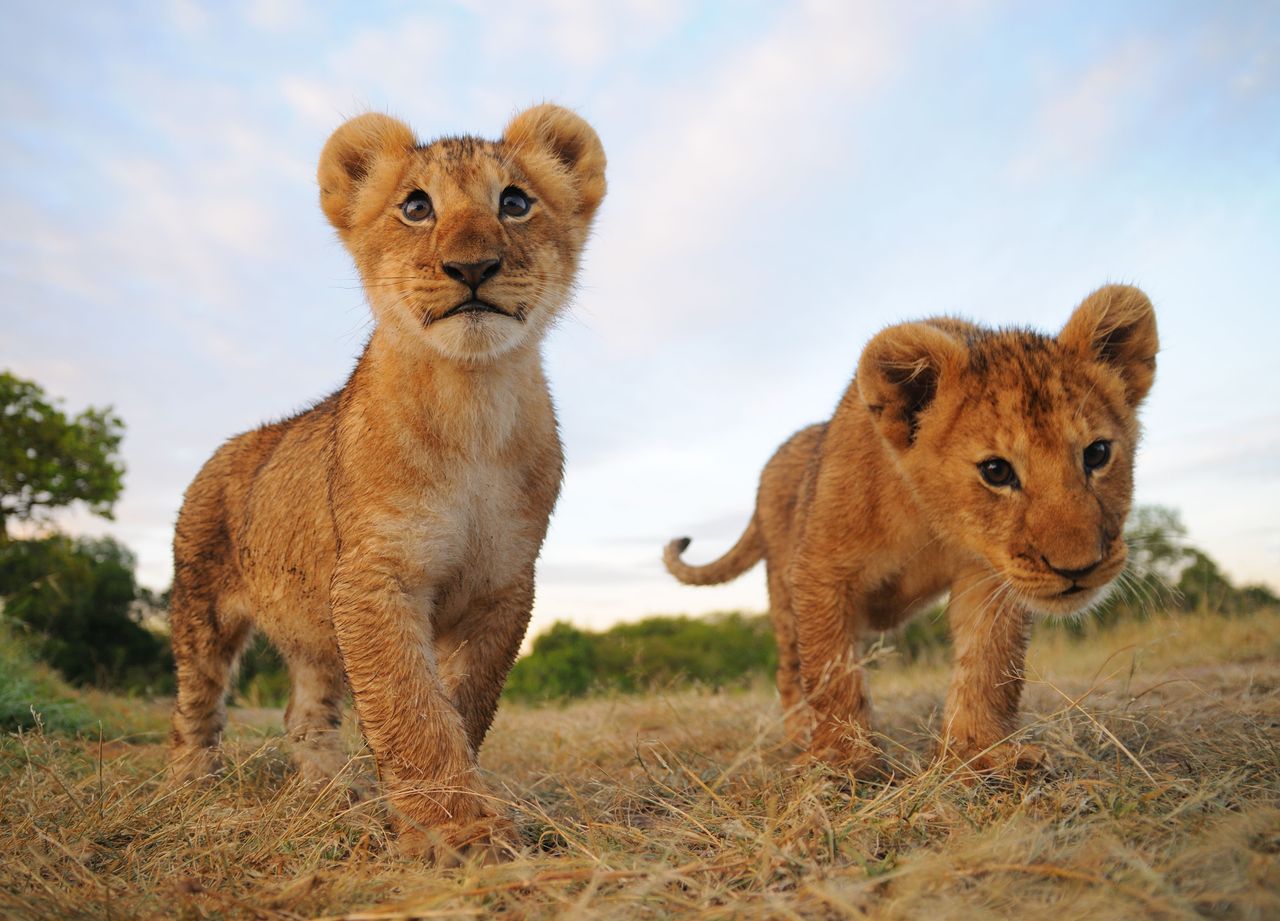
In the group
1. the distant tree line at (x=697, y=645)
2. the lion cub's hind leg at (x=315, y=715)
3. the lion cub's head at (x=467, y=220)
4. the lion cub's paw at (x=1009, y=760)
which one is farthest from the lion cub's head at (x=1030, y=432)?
the distant tree line at (x=697, y=645)

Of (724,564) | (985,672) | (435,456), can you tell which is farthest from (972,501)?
(724,564)

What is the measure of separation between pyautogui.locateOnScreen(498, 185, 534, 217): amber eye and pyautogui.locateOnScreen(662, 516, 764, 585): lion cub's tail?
369cm

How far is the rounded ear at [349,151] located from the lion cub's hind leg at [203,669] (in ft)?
8.01

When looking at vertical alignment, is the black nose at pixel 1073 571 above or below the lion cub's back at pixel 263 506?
below

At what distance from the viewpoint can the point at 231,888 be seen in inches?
125

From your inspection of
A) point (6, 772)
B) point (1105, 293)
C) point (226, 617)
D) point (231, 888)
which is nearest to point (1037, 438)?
point (1105, 293)

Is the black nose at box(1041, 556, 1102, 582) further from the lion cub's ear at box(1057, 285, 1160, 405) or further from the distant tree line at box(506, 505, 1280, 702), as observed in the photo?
the distant tree line at box(506, 505, 1280, 702)

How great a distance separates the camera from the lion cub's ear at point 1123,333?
454 cm

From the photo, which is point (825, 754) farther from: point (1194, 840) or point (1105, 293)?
point (1105, 293)

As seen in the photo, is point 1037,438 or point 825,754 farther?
point 825,754

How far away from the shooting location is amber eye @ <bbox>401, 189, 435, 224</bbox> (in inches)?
171

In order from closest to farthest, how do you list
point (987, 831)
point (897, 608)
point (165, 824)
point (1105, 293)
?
point (987, 831)
point (165, 824)
point (1105, 293)
point (897, 608)

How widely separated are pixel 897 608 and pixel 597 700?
19.2 ft

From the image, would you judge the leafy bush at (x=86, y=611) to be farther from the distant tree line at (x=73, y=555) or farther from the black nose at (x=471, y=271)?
the black nose at (x=471, y=271)
